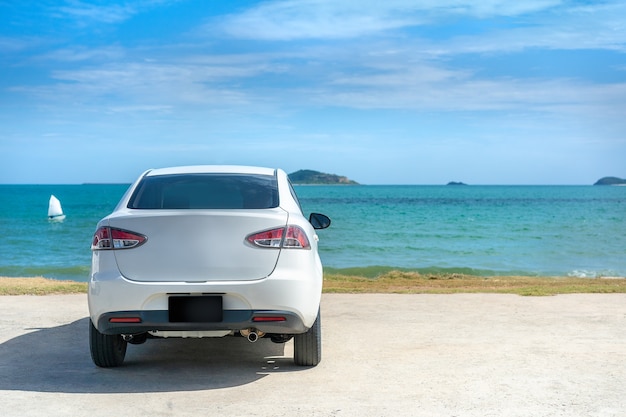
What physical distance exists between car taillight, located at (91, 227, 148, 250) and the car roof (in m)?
1.06

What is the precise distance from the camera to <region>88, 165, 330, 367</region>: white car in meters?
6.25

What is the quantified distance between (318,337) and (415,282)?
38.6 ft

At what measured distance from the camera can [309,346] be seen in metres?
6.94

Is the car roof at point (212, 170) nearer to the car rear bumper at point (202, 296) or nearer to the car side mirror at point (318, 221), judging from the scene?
the car side mirror at point (318, 221)

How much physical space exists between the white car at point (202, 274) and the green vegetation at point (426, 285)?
23.5ft

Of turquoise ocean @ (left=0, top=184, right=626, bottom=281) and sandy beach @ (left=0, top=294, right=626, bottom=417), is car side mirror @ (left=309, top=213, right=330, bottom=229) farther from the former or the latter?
turquoise ocean @ (left=0, top=184, right=626, bottom=281)

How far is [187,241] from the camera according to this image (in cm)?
632

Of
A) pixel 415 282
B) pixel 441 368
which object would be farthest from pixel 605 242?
pixel 441 368

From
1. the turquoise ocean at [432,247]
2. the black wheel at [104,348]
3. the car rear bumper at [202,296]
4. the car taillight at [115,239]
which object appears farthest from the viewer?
the turquoise ocean at [432,247]

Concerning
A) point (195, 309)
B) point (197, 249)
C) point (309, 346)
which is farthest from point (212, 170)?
point (309, 346)

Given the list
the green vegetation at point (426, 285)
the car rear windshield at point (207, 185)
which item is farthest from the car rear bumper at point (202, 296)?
the green vegetation at point (426, 285)

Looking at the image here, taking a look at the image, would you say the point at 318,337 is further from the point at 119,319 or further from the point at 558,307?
the point at 558,307

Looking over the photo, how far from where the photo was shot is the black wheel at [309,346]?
6.89m

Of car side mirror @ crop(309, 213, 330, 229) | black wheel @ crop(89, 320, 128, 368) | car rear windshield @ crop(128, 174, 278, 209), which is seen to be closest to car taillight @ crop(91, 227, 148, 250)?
car rear windshield @ crop(128, 174, 278, 209)
